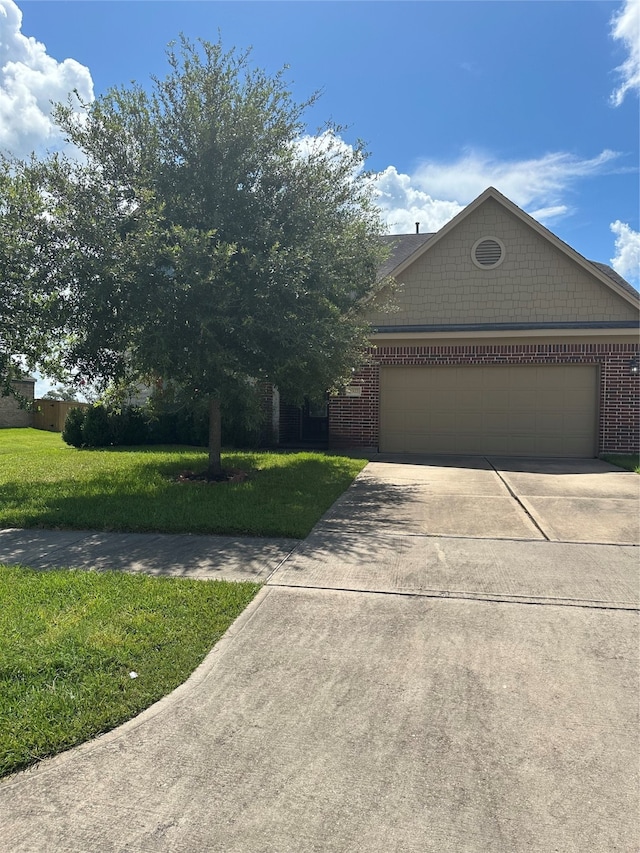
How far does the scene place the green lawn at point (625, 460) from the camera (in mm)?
11898

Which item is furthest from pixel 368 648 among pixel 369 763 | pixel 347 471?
pixel 347 471

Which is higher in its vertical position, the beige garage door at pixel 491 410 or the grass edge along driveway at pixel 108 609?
the beige garage door at pixel 491 410

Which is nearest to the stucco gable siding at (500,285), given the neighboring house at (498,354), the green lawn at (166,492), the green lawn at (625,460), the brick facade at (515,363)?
the neighboring house at (498,354)

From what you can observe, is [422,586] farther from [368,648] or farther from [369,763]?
[369,763]

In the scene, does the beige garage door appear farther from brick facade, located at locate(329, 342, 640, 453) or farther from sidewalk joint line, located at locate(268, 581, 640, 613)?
sidewalk joint line, located at locate(268, 581, 640, 613)

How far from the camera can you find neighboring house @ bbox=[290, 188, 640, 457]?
13.8 meters

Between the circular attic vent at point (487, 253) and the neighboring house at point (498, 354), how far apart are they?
1.0 inches

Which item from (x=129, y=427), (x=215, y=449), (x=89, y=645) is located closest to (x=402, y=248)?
(x=129, y=427)

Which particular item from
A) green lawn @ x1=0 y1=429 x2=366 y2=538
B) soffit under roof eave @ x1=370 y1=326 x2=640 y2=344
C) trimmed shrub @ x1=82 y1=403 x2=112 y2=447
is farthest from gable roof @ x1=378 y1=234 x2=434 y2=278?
trimmed shrub @ x1=82 y1=403 x2=112 y2=447

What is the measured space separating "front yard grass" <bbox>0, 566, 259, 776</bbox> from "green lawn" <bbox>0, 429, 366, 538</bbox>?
5.96ft

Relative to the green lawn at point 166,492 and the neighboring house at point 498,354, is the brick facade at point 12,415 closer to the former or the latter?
the green lawn at point 166,492

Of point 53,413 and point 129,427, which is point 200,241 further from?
point 53,413

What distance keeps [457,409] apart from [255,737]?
12.3 metres

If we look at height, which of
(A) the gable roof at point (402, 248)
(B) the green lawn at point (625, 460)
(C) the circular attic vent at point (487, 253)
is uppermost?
(A) the gable roof at point (402, 248)
